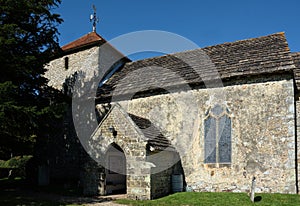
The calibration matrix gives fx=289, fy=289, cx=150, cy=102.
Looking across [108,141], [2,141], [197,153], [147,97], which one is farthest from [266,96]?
[2,141]

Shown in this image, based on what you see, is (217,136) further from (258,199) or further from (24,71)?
(24,71)

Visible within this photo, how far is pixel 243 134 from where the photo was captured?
43.1ft

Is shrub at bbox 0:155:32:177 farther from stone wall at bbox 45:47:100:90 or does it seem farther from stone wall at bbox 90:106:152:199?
stone wall at bbox 90:106:152:199

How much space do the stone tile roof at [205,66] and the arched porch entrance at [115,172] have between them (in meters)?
3.52

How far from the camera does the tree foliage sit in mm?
11547

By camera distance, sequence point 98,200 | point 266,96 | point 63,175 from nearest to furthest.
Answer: point 98,200
point 266,96
point 63,175

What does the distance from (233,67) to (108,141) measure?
7015 millimetres

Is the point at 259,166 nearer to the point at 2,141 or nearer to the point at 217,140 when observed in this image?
the point at 217,140

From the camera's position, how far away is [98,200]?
11984 mm

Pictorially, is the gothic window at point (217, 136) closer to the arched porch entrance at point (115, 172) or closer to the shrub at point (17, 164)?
the arched porch entrance at point (115, 172)

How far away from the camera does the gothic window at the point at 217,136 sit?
13.5m

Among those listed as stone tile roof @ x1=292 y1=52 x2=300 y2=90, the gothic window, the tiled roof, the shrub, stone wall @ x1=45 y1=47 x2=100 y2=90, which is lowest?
the shrub

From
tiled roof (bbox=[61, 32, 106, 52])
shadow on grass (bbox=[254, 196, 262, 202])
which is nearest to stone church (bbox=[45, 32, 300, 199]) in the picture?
shadow on grass (bbox=[254, 196, 262, 202])

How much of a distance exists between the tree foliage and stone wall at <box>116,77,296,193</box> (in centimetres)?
601
